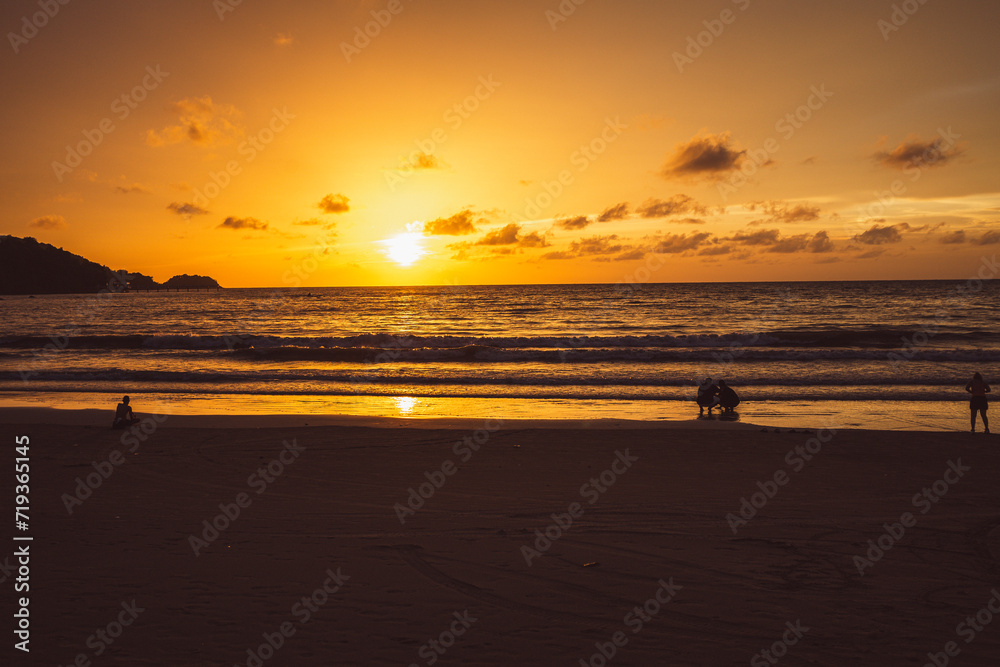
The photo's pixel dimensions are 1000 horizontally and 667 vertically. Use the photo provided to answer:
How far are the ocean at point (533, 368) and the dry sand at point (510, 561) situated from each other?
6.45 m

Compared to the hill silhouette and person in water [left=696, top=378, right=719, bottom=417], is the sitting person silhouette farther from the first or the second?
the hill silhouette

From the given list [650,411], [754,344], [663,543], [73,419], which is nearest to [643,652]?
[663,543]

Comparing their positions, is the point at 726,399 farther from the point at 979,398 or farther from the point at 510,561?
the point at 510,561

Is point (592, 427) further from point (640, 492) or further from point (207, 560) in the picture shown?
point (207, 560)

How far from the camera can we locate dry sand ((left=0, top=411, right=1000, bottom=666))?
4754 mm

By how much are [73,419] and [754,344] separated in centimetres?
Answer: 3589

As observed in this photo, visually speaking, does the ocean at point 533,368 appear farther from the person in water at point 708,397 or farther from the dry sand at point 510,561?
the dry sand at point 510,561

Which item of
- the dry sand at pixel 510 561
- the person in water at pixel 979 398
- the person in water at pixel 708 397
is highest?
the person in water at pixel 979 398

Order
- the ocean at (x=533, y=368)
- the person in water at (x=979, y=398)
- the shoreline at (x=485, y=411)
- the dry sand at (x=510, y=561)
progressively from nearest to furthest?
the dry sand at (x=510, y=561) < the person in water at (x=979, y=398) < the shoreline at (x=485, y=411) < the ocean at (x=533, y=368)

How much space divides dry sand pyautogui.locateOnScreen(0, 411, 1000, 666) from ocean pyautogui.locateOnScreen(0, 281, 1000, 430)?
6.45 meters

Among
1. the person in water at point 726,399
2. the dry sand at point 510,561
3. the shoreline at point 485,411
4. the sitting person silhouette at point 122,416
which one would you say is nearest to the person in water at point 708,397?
the person in water at point 726,399

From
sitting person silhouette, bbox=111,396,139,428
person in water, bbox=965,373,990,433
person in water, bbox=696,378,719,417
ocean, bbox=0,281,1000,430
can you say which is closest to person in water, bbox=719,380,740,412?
person in water, bbox=696,378,719,417

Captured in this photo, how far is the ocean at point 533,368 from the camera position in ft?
59.0

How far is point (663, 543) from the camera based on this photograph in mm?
6730
